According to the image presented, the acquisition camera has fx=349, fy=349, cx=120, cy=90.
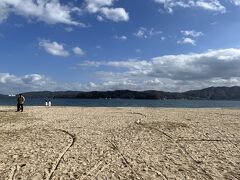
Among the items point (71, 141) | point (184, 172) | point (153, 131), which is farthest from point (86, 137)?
point (184, 172)

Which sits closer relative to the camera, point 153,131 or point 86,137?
point 86,137

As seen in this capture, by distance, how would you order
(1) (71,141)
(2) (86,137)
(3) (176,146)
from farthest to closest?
1. (2) (86,137)
2. (1) (71,141)
3. (3) (176,146)

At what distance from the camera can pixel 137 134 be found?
18.1m

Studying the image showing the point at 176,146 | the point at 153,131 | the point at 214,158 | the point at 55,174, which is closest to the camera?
the point at 55,174

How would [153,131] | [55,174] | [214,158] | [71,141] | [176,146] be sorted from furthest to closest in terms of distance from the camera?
[153,131]
[71,141]
[176,146]
[214,158]
[55,174]

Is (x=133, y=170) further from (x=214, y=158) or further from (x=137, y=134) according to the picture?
(x=137, y=134)

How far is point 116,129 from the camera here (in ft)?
66.6

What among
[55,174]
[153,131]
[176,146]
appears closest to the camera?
[55,174]

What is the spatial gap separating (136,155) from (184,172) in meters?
2.67

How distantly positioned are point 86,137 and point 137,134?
2.76 metres

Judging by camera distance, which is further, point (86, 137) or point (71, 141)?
point (86, 137)

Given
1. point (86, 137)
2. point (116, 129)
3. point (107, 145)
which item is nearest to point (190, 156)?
point (107, 145)

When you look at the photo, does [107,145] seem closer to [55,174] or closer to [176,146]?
[176,146]

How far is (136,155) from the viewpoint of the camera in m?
12.7
